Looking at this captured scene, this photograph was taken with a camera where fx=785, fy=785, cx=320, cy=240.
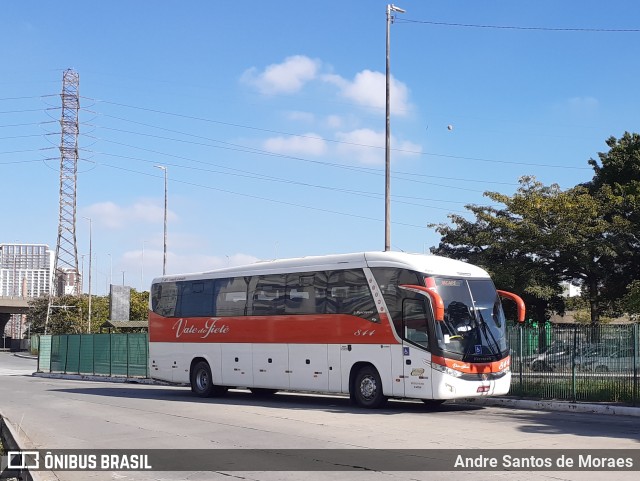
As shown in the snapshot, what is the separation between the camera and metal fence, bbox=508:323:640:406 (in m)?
19.2

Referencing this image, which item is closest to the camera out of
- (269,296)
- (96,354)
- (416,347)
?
(416,347)

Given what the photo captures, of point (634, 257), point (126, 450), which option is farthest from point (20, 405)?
point (634, 257)

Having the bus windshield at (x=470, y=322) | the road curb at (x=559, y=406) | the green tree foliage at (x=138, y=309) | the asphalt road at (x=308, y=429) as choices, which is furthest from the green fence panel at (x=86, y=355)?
the green tree foliage at (x=138, y=309)

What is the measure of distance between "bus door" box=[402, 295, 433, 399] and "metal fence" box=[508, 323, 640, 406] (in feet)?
14.2

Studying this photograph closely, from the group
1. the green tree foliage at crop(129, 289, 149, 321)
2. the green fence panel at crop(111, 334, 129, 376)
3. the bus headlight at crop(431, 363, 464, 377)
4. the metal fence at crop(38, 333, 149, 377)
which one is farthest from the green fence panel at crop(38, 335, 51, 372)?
the bus headlight at crop(431, 363, 464, 377)

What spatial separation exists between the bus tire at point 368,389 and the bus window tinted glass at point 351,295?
1.35m

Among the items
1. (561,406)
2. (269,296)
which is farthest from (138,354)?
(561,406)

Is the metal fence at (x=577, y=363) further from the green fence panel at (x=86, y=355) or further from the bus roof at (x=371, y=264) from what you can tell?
the green fence panel at (x=86, y=355)

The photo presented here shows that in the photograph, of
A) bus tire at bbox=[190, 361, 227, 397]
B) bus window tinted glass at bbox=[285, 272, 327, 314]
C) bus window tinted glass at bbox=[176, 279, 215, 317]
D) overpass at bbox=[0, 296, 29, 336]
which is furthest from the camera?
overpass at bbox=[0, 296, 29, 336]

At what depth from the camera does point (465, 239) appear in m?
39.5

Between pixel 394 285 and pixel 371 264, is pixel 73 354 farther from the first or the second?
pixel 394 285

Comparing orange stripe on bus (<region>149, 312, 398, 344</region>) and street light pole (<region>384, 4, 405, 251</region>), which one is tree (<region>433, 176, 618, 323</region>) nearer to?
street light pole (<region>384, 4, 405, 251</region>)

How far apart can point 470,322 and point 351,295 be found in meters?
3.10

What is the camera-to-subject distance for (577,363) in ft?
66.1
